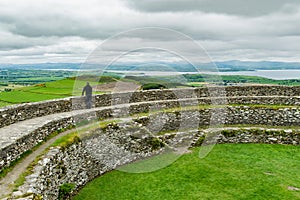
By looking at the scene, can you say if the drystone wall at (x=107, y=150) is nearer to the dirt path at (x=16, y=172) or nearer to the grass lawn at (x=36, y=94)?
the dirt path at (x=16, y=172)

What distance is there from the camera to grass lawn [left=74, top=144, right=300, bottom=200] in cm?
1068

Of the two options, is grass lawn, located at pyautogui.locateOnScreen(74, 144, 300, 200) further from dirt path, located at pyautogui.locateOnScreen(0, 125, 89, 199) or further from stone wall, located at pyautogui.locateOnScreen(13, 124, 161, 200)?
dirt path, located at pyautogui.locateOnScreen(0, 125, 89, 199)

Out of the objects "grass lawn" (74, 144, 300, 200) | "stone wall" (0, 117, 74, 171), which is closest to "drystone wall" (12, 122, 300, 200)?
"grass lawn" (74, 144, 300, 200)

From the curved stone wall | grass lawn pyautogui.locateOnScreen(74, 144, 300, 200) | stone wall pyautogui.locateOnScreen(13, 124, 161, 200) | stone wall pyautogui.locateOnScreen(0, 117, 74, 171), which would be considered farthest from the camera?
grass lawn pyautogui.locateOnScreen(74, 144, 300, 200)

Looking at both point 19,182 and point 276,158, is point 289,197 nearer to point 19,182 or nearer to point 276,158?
point 276,158

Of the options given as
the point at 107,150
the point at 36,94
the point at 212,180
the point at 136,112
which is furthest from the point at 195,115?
the point at 36,94

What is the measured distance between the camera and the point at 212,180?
11781 millimetres

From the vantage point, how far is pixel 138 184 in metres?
11.7

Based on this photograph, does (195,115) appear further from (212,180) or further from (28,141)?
(28,141)

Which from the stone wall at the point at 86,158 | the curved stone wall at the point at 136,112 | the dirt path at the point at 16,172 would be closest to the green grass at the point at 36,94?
the curved stone wall at the point at 136,112

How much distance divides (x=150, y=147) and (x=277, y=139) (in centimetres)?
704

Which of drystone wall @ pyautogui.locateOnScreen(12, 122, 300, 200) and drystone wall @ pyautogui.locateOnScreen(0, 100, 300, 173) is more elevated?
drystone wall @ pyautogui.locateOnScreen(0, 100, 300, 173)

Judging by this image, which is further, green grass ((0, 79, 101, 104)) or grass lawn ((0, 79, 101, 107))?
grass lawn ((0, 79, 101, 107))

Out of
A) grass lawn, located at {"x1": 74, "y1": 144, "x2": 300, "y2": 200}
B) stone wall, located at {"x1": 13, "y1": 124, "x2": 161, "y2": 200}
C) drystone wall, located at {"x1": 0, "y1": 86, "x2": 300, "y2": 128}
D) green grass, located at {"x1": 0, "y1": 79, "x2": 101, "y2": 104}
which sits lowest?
grass lawn, located at {"x1": 74, "y1": 144, "x2": 300, "y2": 200}
